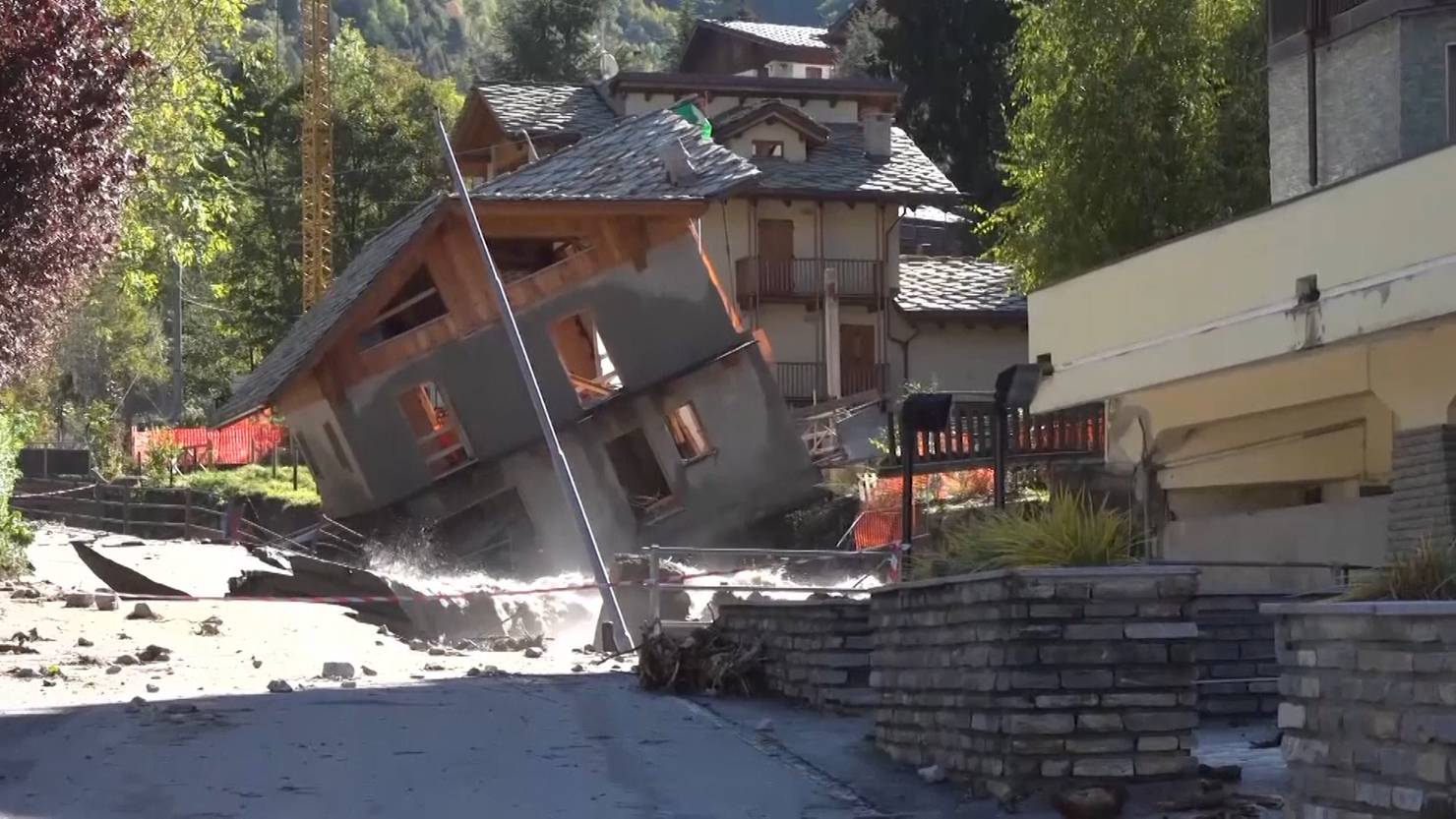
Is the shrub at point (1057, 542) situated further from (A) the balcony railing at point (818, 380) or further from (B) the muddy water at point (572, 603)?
(A) the balcony railing at point (818, 380)

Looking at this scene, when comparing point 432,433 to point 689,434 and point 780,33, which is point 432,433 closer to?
point 689,434

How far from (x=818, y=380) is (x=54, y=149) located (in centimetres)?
3586

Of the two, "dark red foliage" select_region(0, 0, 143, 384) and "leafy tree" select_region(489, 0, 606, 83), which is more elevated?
"leafy tree" select_region(489, 0, 606, 83)

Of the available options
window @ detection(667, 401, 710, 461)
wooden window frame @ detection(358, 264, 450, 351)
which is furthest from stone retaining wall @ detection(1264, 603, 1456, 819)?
window @ detection(667, 401, 710, 461)

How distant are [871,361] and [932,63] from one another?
45.1 ft

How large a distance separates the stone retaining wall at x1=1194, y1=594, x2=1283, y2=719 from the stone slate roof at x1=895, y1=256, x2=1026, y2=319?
38.2m

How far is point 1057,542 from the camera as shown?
10.4 meters

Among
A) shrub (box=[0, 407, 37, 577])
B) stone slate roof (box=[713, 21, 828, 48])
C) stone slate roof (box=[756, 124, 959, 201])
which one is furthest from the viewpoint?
stone slate roof (box=[713, 21, 828, 48])

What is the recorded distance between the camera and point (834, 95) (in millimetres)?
57062

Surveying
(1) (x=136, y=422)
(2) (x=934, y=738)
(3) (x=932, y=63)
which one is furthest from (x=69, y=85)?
(1) (x=136, y=422)

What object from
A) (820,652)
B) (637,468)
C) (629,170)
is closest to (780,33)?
(637,468)

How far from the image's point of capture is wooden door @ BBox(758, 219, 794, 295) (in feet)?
168

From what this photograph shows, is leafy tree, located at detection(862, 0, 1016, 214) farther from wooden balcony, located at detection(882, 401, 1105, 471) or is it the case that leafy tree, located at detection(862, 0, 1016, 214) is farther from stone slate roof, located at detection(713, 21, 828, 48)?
wooden balcony, located at detection(882, 401, 1105, 471)

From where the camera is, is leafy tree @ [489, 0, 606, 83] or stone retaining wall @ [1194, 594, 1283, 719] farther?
leafy tree @ [489, 0, 606, 83]
